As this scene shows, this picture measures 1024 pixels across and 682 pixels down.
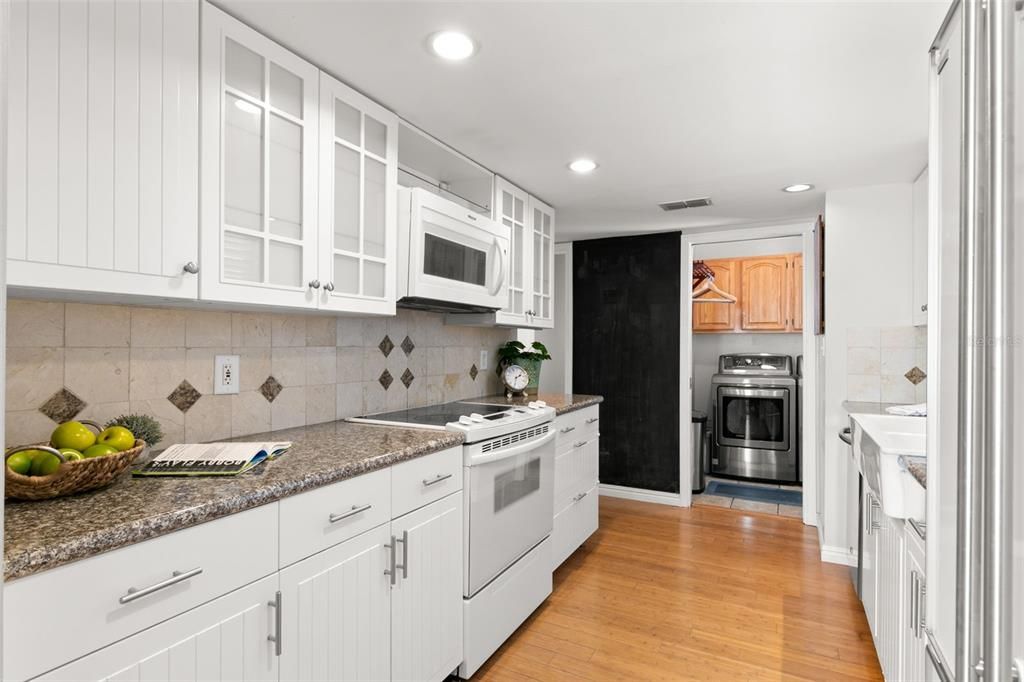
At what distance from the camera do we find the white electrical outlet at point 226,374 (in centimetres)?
179

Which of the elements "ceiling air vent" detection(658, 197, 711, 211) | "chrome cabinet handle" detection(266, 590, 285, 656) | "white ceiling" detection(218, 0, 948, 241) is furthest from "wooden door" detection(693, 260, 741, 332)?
"chrome cabinet handle" detection(266, 590, 285, 656)

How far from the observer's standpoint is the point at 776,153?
257 centimetres

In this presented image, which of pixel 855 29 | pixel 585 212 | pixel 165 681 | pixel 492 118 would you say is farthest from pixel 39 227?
pixel 585 212

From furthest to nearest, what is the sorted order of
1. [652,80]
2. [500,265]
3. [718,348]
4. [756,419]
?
[718,348]
[756,419]
[500,265]
[652,80]

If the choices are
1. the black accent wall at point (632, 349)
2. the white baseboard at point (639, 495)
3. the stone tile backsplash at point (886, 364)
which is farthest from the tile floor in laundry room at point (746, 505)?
the stone tile backsplash at point (886, 364)

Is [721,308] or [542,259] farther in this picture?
[721,308]

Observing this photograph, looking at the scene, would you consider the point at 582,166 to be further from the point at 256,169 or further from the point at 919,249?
the point at 919,249

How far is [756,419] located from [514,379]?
289 centimetres

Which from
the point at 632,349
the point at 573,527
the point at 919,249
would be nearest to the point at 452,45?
the point at 573,527

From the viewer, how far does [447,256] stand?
2.35 metres

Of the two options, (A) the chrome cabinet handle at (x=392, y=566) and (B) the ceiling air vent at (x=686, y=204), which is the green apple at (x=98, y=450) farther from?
(B) the ceiling air vent at (x=686, y=204)

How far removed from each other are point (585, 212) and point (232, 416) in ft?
8.57

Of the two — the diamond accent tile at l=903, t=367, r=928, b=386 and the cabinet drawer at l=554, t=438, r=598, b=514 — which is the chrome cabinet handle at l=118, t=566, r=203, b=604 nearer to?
the cabinet drawer at l=554, t=438, r=598, b=514

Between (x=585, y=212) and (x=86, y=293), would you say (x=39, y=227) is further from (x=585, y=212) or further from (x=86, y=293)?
(x=585, y=212)
